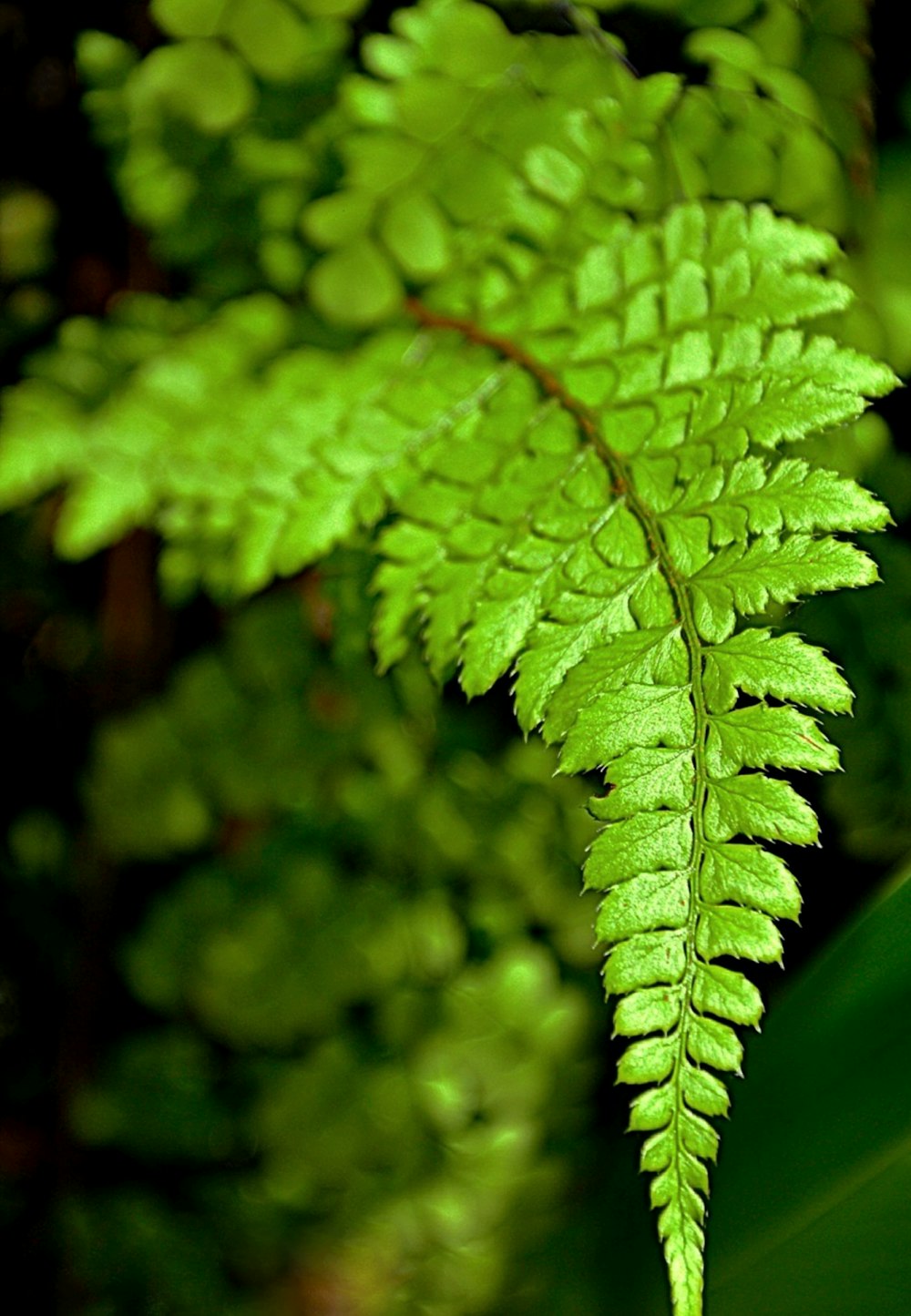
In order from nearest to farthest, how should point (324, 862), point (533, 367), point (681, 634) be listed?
point (681, 634), point (533, 367), point (324, 862)

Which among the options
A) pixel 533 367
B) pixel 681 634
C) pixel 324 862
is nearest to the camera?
pixel 681 634

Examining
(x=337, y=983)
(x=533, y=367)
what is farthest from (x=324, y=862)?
(x=533, y=367)

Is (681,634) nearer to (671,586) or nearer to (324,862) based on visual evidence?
(671,586)

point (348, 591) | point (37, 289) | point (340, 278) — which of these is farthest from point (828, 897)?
point (37, 289)

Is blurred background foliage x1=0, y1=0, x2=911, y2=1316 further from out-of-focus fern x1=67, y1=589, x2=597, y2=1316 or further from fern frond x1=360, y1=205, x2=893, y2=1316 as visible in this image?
fern frond x1=360, y1=205, x2=893, y2=1316

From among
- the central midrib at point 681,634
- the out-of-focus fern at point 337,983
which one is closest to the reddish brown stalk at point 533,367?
the central midrib at point 681,634

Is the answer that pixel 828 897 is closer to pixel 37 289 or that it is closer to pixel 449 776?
pixel 449 776

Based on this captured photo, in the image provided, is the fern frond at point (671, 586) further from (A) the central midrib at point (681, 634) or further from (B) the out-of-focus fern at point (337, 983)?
(B) the out-of-focus fern at point (337, 983)

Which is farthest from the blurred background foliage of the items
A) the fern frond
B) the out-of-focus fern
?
the fern frond
